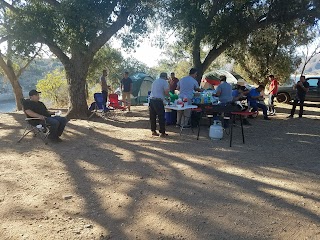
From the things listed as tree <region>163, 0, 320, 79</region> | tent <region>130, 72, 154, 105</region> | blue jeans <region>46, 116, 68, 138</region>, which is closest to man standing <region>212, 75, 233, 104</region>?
tree <region>163, 0, 320, 79</region>

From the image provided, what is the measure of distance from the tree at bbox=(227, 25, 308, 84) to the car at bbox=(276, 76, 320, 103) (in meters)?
1.86

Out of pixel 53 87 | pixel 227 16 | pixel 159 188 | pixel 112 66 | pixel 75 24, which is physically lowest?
pixel 159 188

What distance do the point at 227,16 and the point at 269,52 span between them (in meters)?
6.07

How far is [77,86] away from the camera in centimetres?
934

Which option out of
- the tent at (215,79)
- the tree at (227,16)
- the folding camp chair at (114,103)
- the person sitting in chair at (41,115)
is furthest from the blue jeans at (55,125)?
the tent at (215,79)

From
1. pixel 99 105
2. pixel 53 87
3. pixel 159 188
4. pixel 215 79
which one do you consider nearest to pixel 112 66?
pixel 53 87

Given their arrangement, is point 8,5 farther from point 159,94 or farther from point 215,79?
Result: point 215,79

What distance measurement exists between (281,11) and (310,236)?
901 cm

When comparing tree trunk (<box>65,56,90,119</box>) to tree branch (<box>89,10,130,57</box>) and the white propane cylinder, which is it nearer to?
tree branch (<box>89,10,130,57</box>)

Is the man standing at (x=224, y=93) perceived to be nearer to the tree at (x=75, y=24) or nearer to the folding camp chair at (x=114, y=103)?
the tree at (x=75, y=24)

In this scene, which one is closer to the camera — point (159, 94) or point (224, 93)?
point (159, 94)

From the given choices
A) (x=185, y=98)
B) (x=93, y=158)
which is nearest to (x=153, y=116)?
(x=185, y=98)

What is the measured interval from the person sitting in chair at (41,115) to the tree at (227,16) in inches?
195

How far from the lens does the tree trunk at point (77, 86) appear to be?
30.2 feet
